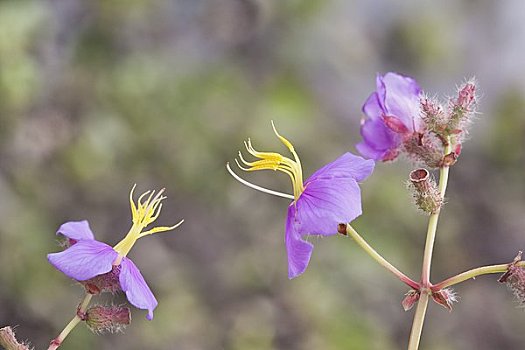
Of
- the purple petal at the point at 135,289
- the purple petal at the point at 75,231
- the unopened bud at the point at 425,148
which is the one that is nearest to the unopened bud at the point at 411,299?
the unopened bud at the point at 425,148

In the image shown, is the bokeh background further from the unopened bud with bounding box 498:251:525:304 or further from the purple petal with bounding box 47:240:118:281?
the unopened bud with bounding box 498:251:525:304

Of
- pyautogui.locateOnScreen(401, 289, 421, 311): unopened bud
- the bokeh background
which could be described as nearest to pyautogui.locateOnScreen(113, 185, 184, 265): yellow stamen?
pyautogui.locateOnScreen(401, 289, 421, 311): unopened bud

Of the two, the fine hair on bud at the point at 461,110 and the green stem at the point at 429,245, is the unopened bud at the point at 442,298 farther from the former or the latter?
the fine hair on bud at the point at 461,110

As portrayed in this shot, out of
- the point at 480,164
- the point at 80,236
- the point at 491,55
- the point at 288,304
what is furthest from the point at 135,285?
the point at 491,55

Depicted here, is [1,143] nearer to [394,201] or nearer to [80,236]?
[394,201]

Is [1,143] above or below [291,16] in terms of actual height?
below

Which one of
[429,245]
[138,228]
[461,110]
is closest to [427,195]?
[429,245]

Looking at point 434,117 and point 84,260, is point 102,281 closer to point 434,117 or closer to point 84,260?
point 84,260
